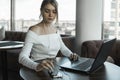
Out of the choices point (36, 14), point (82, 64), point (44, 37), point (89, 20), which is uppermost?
point (36, 14)

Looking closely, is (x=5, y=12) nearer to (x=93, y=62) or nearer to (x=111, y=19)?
(x=111, y=19)

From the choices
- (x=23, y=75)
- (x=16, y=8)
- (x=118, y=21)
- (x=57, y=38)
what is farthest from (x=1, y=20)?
(x=23, y=75)

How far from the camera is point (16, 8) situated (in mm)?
6266

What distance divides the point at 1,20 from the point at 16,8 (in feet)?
1.86

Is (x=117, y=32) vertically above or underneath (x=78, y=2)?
underneath

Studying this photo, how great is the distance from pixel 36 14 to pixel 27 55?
4.19 metres

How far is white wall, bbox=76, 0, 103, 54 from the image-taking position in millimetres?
4340

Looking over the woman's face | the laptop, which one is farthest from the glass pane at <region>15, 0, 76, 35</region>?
the woman's face

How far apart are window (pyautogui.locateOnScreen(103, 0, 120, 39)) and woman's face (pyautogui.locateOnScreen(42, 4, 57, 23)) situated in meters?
2.93

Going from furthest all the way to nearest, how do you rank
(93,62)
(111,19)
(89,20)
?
(111,19) < (89,20) < (93,62)

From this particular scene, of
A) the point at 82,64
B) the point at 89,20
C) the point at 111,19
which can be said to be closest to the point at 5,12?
the point at 89,20

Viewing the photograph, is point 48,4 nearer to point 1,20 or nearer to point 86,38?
point 86,38

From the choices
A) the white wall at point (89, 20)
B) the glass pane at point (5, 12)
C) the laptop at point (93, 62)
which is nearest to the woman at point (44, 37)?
the laptop at point (93, 62)

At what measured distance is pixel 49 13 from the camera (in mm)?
1936
